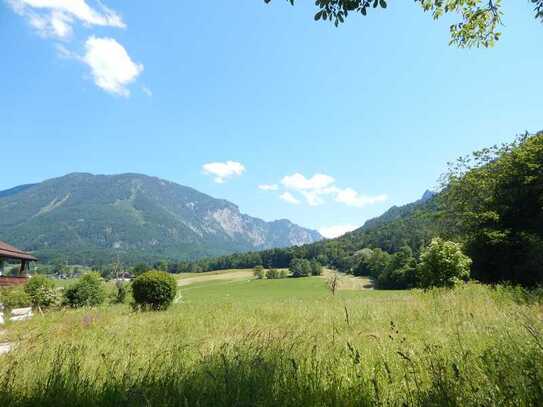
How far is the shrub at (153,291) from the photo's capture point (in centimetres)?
1766

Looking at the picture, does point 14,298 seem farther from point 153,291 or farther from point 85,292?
point 153,291

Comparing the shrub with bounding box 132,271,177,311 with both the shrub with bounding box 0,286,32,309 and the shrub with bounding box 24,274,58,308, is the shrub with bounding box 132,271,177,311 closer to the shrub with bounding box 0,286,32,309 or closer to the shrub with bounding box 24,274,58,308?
the shrub with bounding box 24,274,58,308

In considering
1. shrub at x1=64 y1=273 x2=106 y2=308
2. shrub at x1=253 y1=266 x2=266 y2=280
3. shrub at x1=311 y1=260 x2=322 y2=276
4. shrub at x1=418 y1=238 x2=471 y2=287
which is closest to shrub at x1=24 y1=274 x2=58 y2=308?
shrub at x1=64 y1=273 x2=106 y2=308

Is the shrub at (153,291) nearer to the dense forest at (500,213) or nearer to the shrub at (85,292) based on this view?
the shrub at (85,292)

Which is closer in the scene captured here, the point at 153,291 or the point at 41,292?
the point at 153,291

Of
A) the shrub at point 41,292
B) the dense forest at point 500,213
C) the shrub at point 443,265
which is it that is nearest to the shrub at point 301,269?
the dense forest at point 500,213

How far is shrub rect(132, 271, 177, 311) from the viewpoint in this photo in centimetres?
1766

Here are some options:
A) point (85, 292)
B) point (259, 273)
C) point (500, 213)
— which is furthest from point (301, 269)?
→ point (85, 292)

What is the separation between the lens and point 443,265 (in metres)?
17.2

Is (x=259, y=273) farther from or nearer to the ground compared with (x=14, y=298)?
nearer to the ground

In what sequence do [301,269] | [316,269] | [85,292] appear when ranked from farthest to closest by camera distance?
1. [316,269]
2. [301,269]
3. [85,292]

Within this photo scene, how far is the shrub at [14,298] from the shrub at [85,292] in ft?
14.0

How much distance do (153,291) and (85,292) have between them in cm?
1035

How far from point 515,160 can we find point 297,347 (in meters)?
28.1
